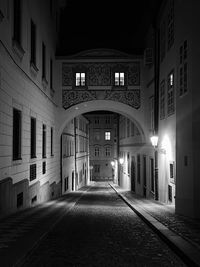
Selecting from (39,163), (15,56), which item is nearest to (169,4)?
(15,56)

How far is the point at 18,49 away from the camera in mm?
12188

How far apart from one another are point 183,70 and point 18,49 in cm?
574

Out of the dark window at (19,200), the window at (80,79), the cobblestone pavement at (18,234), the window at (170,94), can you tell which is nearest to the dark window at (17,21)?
the dark window at (19,200)

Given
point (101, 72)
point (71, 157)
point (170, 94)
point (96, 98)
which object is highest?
point (101, 72)

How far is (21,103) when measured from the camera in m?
13.0

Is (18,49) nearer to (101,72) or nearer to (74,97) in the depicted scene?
(74,97)

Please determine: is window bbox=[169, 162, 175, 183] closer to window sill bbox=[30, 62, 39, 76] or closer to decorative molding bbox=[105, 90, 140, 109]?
window sill bbox=[30, 62, 39, 76]

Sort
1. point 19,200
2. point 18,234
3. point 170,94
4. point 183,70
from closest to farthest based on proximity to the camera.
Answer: point 18,234 < point 183,70 < point 19,200 < point 170,94

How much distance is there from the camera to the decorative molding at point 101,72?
2284cm

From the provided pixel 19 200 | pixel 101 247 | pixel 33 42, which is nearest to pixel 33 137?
pixel 19 200

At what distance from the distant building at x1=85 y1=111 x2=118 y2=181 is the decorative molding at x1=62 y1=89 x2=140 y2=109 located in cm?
4877

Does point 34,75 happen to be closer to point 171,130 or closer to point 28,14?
point 28,14

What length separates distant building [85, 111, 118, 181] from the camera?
237 ft

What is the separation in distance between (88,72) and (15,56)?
11.2 meters
